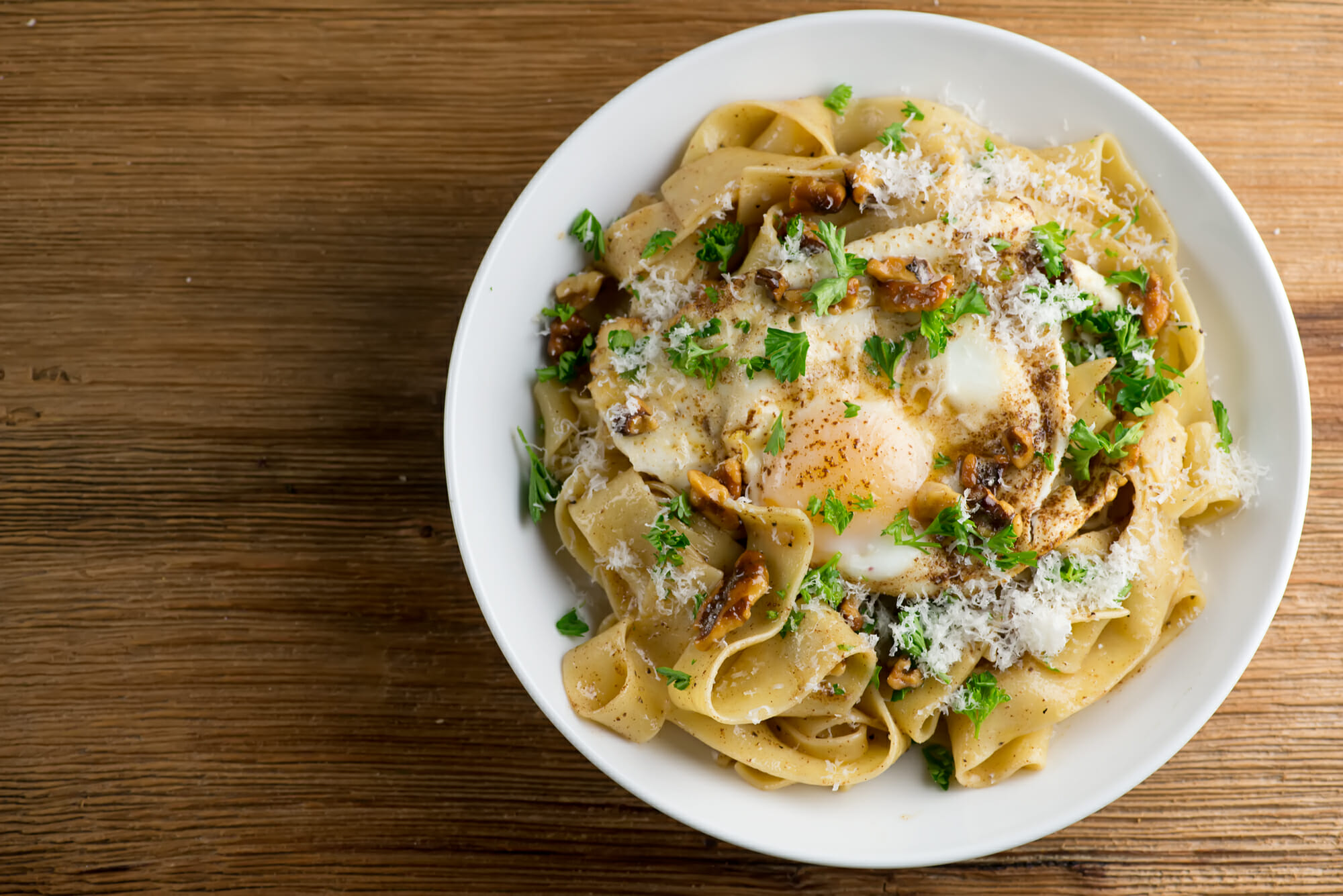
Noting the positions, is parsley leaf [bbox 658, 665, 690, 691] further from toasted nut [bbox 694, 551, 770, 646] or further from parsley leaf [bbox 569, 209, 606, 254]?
parsley leaf [bbox 569, 209, 606, 254]

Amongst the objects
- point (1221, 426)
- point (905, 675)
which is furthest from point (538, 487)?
point (1221, 426)

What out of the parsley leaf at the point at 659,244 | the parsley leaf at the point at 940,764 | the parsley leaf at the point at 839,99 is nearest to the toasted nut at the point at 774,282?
the parsley leaf at the point at 659,244

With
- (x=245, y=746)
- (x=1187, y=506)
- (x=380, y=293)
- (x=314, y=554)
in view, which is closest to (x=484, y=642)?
(x=314, y=554)

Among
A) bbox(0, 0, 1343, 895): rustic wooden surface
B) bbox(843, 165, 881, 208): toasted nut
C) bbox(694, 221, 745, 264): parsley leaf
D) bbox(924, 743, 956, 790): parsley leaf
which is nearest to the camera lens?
bbox(843, 165, 881, 208): toasted nut

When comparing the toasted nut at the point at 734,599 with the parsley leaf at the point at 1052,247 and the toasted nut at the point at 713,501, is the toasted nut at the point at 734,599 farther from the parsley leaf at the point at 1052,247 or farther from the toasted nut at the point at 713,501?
the parsley leaf at the point at 1052,247

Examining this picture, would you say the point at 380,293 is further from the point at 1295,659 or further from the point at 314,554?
the point at 1295,659

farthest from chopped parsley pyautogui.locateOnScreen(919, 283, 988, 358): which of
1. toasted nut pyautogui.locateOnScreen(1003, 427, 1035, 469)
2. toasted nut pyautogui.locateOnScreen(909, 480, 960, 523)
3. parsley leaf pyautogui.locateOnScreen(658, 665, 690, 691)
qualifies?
Answer: parsley leaf pyautogui.locateOnScreen(658, 665, 690, 691)

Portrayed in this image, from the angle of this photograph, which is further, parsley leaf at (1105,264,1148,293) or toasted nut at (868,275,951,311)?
parsley leaf at (1105,264,1148,293)
